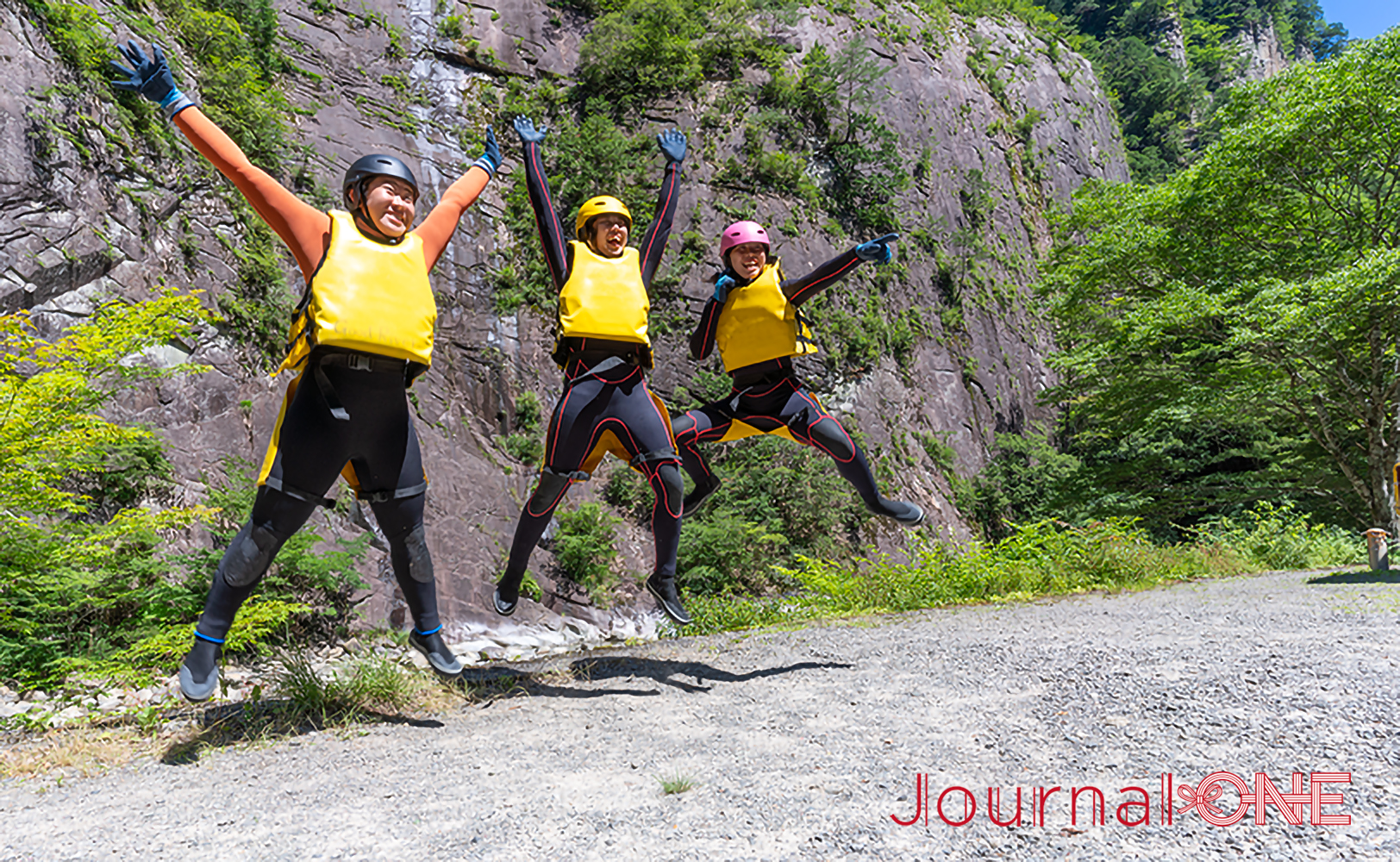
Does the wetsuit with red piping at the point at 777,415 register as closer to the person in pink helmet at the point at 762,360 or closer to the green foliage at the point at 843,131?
the person in pink helmet at the point at 762,360

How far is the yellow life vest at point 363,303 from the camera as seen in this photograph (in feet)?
9.39

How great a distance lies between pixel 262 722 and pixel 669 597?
6.45 ft

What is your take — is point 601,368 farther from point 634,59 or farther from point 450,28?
point 450,28

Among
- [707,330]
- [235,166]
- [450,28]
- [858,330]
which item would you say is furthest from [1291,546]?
[450,28]

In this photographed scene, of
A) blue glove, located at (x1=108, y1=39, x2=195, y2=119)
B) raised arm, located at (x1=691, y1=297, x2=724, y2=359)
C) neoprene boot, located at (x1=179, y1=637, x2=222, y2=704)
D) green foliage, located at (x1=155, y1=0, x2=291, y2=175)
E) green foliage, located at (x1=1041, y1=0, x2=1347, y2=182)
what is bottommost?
neoprene boot, located at (x1=179, y1=637, x2=222, y2=704)

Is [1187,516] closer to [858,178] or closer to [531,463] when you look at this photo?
[858,178]

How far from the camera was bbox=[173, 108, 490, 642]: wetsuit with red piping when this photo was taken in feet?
9.64

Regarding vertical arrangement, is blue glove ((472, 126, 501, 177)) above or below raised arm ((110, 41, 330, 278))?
above

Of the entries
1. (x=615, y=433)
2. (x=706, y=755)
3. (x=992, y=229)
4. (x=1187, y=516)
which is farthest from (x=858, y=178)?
(x=706, y=755)

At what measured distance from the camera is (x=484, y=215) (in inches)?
Answer: 550

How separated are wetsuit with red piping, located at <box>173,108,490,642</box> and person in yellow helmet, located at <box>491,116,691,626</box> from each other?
0.77 metres

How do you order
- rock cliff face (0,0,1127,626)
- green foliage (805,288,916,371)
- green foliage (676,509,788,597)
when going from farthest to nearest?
green foliage (805,288,916,371) < green foliage (676,509,788,597) < rock cliff face (0,0,1127,626)

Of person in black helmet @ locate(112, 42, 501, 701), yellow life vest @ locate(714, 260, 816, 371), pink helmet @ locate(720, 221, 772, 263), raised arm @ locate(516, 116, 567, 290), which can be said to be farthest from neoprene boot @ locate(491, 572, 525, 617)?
pink helmet @ locate(720, 221, 772, 263)

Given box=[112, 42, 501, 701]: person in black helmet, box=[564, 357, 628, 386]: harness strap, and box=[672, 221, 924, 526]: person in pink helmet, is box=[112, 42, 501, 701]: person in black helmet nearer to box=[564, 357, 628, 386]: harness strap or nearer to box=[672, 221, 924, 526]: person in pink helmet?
box=[564, 357, 628, 386]: harness strap
